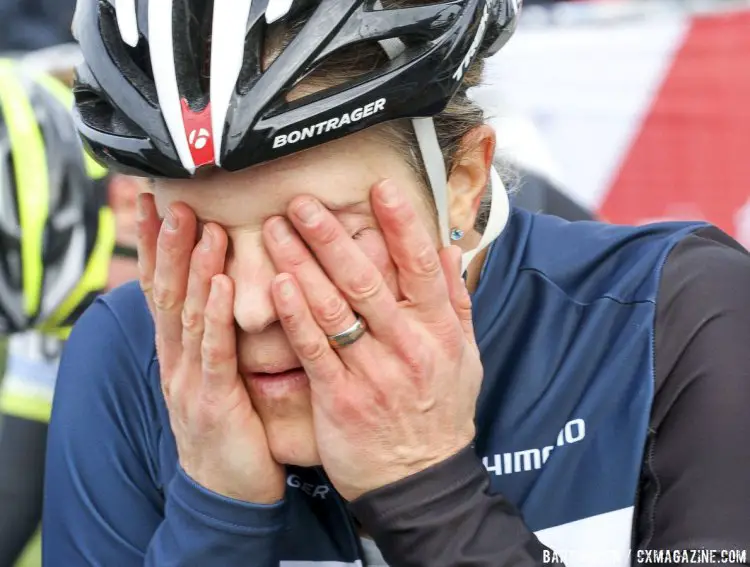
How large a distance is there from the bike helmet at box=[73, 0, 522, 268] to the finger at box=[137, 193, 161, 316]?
0.27 ft

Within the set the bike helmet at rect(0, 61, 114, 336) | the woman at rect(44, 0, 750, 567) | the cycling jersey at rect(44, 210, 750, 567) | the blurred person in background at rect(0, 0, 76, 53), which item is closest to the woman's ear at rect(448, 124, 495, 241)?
the woman at rect(44, 0, 750, 567)

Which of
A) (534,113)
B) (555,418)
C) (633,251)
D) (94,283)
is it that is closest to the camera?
(555,418)

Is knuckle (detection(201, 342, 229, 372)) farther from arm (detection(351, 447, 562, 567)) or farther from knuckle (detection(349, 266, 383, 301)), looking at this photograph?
arm (detection(351, 447, 562, 567))

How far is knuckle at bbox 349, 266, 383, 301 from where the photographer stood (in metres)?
1.68

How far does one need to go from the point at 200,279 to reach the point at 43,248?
209 centimetres

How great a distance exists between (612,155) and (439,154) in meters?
3.21

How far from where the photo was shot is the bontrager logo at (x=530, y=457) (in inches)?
76.7

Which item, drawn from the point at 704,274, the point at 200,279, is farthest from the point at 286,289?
the point at 704,274

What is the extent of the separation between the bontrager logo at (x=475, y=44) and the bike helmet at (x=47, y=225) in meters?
1.95

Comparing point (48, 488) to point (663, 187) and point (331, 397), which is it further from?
point (663, 187)

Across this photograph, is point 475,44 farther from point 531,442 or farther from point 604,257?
point 531,442

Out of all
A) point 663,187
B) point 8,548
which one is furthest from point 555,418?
point 663,187

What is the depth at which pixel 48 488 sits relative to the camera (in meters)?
2.21

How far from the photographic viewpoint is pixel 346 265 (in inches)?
65.8
